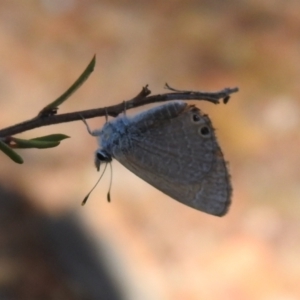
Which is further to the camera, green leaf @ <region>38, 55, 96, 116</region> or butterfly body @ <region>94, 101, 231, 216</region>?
butterfly body @ <region>94, 101, 231, 216</region>

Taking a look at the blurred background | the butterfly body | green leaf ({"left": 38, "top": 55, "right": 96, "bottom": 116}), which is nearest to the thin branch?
green leaf ({"left": 38, "top": 55, "right": 96, "bottom": 116})

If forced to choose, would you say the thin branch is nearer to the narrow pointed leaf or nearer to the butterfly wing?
the narrow pointed leaf

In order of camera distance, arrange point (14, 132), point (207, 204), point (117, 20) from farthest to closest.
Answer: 1. point (117, 20)
2. point (207, 204)
3. point (14, 132)

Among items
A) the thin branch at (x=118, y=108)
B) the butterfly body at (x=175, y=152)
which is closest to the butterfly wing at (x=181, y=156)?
the butterfly body at (x=175, y=152)

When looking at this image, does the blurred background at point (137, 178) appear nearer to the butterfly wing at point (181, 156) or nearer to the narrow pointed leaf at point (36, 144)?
the butterfly wing at point (181, 156)

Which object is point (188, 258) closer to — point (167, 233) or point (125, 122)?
point (167, 233)


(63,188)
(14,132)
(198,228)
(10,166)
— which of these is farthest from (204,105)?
(14,132)
